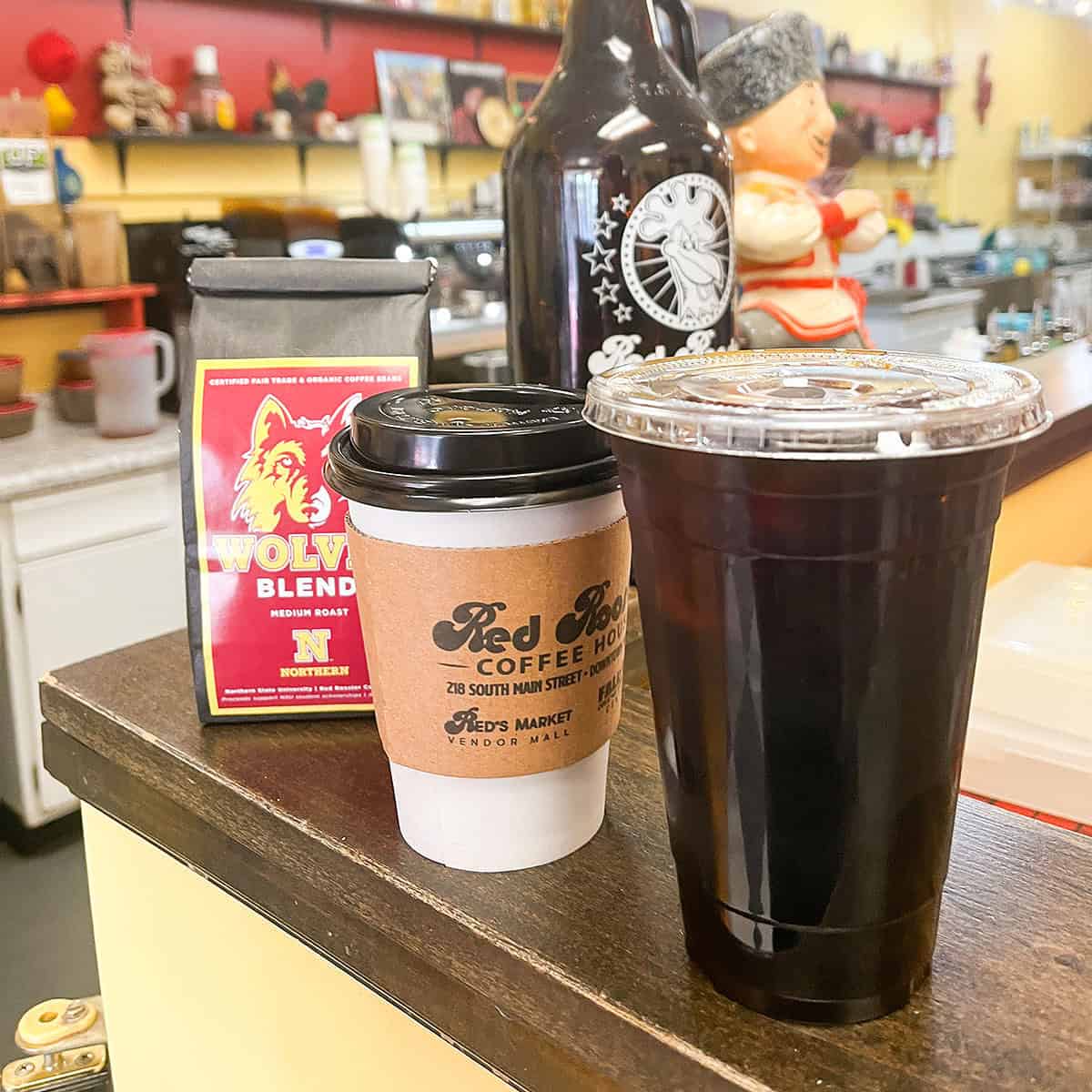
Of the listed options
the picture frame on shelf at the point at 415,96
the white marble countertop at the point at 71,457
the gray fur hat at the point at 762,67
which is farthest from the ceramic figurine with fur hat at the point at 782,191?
the picture frame on shelf at the point at 415,96

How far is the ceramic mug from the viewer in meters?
2.47

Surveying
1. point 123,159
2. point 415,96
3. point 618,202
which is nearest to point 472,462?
point 618,202

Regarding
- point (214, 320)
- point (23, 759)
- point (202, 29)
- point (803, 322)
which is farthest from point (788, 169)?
point (202, 29)

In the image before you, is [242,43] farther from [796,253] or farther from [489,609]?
[489,609]

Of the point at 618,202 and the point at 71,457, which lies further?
the point at 71,457

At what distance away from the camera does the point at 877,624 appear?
0.37 metres

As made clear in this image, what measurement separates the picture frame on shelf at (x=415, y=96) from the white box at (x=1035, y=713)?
3623mm

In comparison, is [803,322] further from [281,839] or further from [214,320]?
[281,839]

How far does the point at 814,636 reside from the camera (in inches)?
14.7

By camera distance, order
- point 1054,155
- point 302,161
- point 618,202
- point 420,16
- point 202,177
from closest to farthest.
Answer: point 618,202 < point 202,177 < point 302,161 < point 420,16 < point 1054,155

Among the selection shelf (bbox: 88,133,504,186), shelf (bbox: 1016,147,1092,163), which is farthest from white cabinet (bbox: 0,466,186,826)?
shelf (bbox: 1016,147,1092,163)

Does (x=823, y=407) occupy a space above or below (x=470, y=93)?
below

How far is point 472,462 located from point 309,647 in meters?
0.23

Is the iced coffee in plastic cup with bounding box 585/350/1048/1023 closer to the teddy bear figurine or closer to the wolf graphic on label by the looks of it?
the wolf graphic on label
